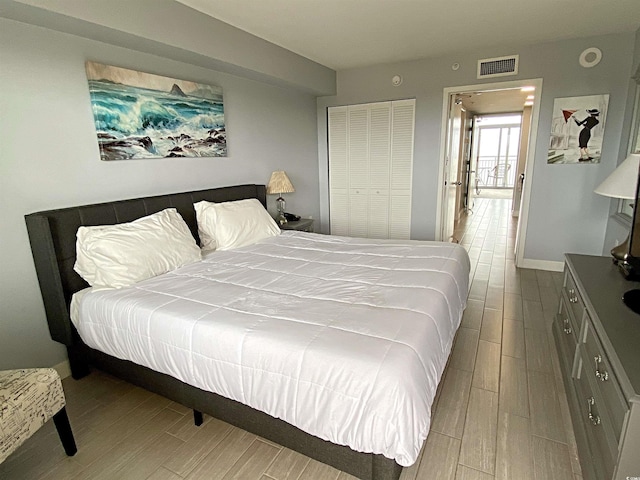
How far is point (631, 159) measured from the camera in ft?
6.86

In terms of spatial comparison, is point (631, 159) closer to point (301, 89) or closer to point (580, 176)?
point (580, 176)

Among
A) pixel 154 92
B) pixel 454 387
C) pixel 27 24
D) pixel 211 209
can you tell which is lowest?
pixel 454 387

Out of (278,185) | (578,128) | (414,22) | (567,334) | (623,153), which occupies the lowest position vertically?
(567,334)

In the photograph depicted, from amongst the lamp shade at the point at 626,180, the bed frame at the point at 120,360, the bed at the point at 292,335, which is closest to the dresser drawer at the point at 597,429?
the bed at the point at 292,335

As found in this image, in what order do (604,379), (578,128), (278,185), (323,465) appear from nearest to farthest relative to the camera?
(604,379) → (323,465) → (578,128) → (278,185)

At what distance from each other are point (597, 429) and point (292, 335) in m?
1.27

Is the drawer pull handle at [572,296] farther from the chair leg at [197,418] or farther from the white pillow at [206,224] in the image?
the white pillow at [206,224]

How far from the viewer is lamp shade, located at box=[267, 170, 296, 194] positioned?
3.93m

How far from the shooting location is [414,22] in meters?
3.02

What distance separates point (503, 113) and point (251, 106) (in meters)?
7.44

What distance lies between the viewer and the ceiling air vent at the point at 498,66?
12.5ft

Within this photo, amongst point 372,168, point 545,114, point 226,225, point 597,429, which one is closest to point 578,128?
point 545,114

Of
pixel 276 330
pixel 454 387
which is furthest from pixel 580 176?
pixel 276 330

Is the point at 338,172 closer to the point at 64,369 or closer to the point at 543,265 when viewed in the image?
the point at 543,265
